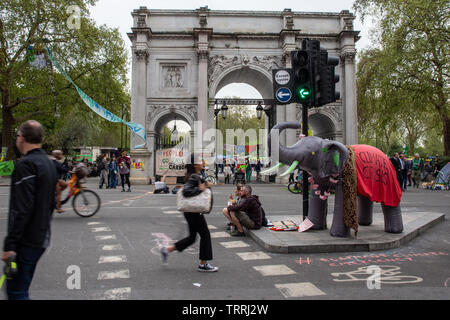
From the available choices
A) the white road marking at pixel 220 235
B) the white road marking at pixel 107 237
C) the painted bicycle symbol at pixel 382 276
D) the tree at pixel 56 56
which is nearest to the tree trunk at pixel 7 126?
the tree at pixel 56 56

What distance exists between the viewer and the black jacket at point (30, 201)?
285 centimetres

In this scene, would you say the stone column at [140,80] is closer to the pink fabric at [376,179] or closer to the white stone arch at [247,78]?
the white stone arch at [247,78]

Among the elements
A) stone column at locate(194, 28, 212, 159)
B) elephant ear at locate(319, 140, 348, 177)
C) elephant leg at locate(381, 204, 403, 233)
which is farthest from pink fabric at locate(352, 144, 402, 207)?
stone column at locate(194, 28, 212, 159)

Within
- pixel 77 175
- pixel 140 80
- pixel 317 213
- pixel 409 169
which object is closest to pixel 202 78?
pixel 140 80

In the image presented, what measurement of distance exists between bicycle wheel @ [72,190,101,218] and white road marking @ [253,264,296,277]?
5.74 m

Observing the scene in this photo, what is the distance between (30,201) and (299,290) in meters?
3.08

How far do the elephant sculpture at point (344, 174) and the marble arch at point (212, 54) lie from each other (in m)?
18.7

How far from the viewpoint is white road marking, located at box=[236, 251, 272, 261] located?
5.67 metres

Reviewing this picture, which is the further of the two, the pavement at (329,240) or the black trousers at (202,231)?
the pavement at (329,240)

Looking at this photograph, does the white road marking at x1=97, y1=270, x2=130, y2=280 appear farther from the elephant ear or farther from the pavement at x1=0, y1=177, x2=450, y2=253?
the elephant ear

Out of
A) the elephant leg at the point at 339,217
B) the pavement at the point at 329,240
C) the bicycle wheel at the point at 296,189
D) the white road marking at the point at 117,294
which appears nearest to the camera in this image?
the white road marking at the point at 117,294

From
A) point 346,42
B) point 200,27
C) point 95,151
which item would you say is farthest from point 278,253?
point 95,151
